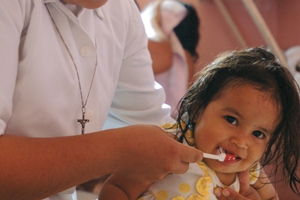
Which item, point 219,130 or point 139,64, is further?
point 139,64

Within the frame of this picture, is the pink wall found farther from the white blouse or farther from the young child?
the young child

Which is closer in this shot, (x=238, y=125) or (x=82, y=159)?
(x=82, y=159)

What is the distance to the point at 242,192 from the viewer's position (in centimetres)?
84

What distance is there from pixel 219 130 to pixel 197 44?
4.05ft

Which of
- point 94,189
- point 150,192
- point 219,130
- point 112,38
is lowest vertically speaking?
point 94,189

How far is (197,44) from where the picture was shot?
193 centimetres

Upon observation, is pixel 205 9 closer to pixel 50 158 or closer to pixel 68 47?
pixel 68 47

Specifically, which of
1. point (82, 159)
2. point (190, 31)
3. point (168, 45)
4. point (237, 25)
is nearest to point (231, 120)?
point (82, 159)

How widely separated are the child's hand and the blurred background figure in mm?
783

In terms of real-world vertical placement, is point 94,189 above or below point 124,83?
below

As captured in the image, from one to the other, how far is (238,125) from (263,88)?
9 cm

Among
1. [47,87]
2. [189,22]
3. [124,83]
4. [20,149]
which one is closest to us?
[20,149]

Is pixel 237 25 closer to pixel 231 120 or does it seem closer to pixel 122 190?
pixel 231 120

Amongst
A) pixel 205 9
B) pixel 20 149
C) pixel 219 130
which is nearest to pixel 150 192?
pixel 219 130
